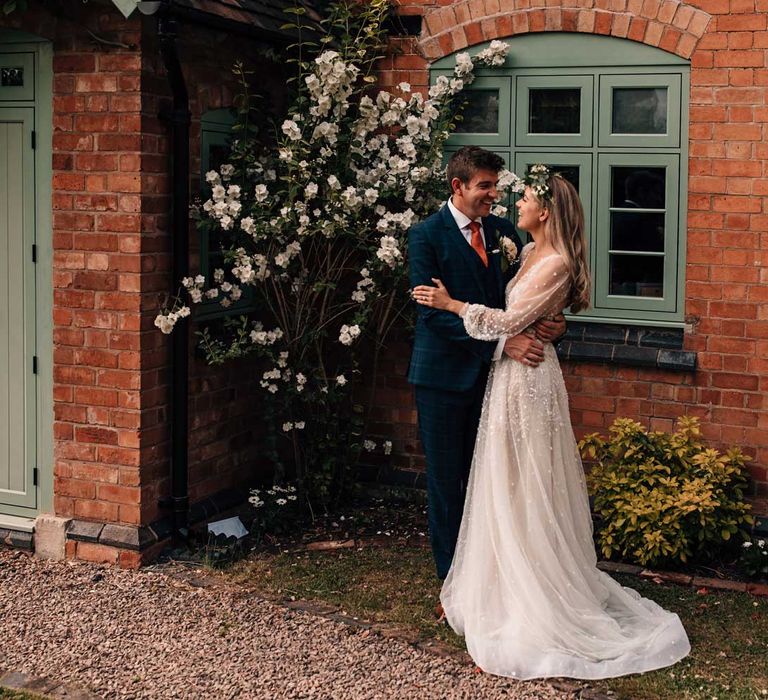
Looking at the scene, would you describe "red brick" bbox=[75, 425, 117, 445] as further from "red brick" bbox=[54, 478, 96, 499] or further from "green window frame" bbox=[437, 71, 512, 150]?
"green window frame" bbox=[437, 71, 512, 150]

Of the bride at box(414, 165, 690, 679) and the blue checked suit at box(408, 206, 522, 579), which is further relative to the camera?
the blue checked suit at box(408, 206, 522, 579)

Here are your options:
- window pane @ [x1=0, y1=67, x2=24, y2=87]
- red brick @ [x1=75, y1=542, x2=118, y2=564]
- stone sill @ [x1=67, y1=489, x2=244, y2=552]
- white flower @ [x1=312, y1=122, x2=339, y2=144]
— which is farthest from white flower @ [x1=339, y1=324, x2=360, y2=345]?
window pane @ [x1=0, y1=67, x2=24, y2=87]

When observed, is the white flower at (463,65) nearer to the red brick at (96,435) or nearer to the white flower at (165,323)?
the white flower at (165,323)

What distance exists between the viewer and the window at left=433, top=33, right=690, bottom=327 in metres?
7.12

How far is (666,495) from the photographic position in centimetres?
663

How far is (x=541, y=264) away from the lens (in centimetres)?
563

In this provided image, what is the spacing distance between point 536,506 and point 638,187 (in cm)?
255

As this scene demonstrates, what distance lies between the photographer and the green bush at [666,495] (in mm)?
6555

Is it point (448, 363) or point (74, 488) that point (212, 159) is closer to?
point (74, 488)

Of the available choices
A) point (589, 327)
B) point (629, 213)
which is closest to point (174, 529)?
point (589, 327)

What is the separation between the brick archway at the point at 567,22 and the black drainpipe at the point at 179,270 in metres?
1.89

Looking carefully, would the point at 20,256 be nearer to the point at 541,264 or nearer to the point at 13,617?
the point at 13,617

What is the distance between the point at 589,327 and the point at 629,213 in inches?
29.4

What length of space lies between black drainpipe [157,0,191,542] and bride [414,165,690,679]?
167cm
